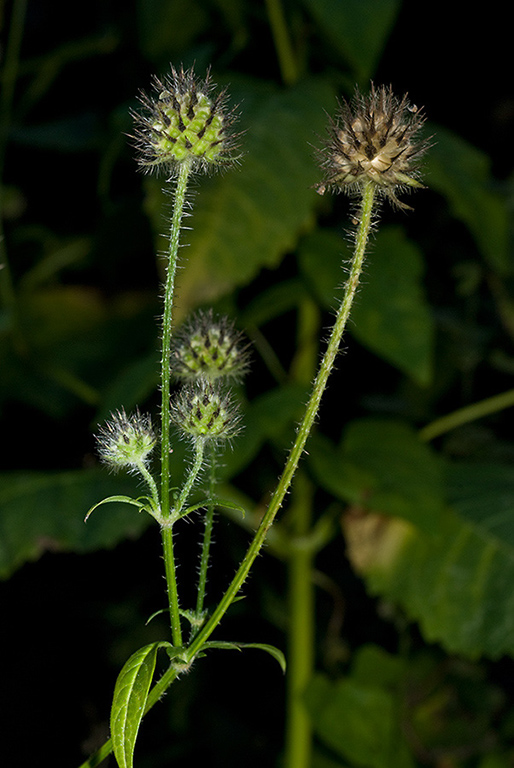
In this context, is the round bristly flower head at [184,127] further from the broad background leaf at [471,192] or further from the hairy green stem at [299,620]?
the hairy green stem at [299,620]

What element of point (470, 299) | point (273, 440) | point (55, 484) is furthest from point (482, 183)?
point (55, 484)

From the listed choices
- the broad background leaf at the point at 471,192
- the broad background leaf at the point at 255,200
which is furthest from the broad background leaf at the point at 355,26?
the broad background leaf at the point at 471,192

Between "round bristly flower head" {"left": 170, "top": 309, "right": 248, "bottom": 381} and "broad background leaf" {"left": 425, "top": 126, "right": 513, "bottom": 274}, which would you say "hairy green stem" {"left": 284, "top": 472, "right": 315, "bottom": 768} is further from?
"round bristly flower head" {"left": 170, "top": 309, "right": 248, "bottom": 381}

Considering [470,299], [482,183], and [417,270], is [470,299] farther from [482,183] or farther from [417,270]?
[417,270]

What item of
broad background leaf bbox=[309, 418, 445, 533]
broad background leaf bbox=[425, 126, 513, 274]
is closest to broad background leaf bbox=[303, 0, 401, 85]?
broad background leaf bbox=[425, 126, 513, 274]

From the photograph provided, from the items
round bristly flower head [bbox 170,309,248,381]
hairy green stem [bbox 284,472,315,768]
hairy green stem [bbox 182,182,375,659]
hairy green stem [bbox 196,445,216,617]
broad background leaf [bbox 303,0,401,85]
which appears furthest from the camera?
hairy green stem [bbox 284,472,315,768]
